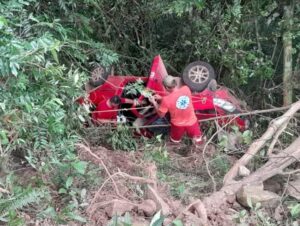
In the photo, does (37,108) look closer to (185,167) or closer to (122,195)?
(122,195)

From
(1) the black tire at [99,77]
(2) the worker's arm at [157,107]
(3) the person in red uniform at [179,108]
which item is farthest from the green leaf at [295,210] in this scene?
(1) the black tire at [99,77]

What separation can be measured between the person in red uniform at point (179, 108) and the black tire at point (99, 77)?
0.71 metres

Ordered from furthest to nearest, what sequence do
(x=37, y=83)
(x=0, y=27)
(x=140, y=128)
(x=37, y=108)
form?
1. (x=140, y=128)
2. (x=37, y=83)
3. (x=37, y=108)
4. (x=0, y=27)

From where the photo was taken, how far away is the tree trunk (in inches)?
297

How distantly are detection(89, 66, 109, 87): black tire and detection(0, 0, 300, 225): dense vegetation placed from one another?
226 millimetres

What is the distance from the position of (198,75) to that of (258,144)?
1965mm

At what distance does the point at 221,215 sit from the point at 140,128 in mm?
2859

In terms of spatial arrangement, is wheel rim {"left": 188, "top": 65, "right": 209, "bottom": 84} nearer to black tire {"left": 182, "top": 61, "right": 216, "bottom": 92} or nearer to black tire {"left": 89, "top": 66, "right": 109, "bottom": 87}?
black tire {"left": 182, "top": 61, "right": 216, "bottom": 92}

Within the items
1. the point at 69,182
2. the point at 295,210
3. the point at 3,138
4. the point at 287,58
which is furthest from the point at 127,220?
the point at 287,58

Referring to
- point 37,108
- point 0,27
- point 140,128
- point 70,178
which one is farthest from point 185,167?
point 0,27

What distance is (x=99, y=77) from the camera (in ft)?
23.0

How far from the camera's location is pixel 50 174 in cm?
457

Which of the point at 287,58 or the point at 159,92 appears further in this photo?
the point at 287,58

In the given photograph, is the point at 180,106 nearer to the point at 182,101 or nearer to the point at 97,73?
the point at 182,101
